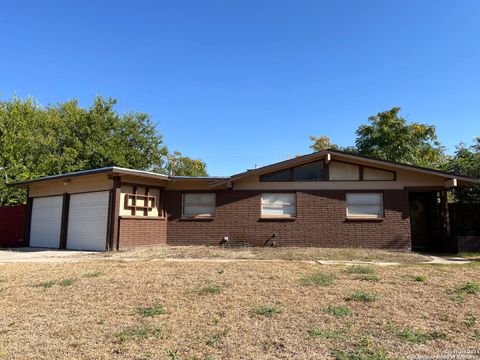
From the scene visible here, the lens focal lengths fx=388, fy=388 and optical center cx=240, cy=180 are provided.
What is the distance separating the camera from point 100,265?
33.8 feet

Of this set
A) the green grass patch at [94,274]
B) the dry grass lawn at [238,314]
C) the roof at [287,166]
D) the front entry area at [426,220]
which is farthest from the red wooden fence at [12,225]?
the front entry area at [426,220]

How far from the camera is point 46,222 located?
17.4 metres

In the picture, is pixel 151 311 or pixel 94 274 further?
pixel 94 274

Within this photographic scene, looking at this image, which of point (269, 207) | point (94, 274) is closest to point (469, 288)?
point (94, 274)

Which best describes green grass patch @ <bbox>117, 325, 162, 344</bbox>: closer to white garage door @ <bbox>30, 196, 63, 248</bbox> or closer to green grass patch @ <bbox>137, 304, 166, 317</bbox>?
green grass patch @ <bbox>137, 304, 166, 317</bbox>

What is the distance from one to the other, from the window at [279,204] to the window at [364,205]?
222 centimetres

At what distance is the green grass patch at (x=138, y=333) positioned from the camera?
14.9 feet

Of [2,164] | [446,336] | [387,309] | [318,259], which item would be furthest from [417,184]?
[2,164]

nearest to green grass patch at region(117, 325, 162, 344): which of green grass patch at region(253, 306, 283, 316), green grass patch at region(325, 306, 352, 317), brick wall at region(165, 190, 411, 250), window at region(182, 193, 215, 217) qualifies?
green grass patch at region(253, 306, 283, 316)

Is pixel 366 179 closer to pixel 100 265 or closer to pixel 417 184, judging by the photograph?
pixel 417 184

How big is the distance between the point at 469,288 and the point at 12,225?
65.9ft

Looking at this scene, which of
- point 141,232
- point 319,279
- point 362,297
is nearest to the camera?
point 362,297

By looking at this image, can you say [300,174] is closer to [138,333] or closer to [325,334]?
[325,334]

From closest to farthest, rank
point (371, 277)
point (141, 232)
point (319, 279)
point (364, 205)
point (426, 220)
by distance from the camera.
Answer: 1. point (319, 279)
2. point (371, 277)
3. point (141, 232)
4. point (364, 205)
5. point (426, 220)
